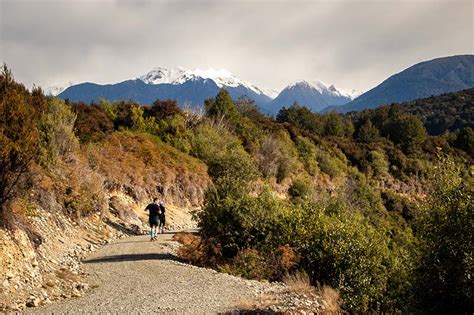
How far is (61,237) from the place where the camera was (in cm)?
1703

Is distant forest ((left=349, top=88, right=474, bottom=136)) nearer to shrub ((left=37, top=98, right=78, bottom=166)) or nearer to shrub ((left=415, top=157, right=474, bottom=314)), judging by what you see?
shrub ((left=37, top=98, right=78, bottom=166))

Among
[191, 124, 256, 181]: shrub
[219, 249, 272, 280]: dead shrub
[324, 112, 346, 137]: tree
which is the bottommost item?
[219, 249, 272, 280]: dead shrub

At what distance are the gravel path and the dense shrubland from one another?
5.10 feet

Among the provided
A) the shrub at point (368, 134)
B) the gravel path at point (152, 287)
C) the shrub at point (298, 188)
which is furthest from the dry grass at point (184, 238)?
the shrub at point (368, 134)

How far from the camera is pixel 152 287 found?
1226 cm

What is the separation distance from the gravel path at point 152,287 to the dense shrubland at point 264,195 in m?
1.55

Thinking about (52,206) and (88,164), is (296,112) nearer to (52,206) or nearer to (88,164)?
(88,164)

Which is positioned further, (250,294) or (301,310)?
(250,294)

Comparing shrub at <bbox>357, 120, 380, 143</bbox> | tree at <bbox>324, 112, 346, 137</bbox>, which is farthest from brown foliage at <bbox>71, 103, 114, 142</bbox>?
shrub at <bbox>357, 120, 380, 143</bbox>

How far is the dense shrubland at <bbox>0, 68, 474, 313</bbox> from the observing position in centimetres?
902

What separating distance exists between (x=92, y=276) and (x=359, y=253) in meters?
9.03

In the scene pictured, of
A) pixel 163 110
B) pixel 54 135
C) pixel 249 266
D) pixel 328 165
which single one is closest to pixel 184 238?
pixel 249 266

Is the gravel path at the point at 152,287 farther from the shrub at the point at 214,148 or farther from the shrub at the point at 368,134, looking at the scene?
the shrub at the point at 368,134

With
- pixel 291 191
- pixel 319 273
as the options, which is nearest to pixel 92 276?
pixel 319 273
